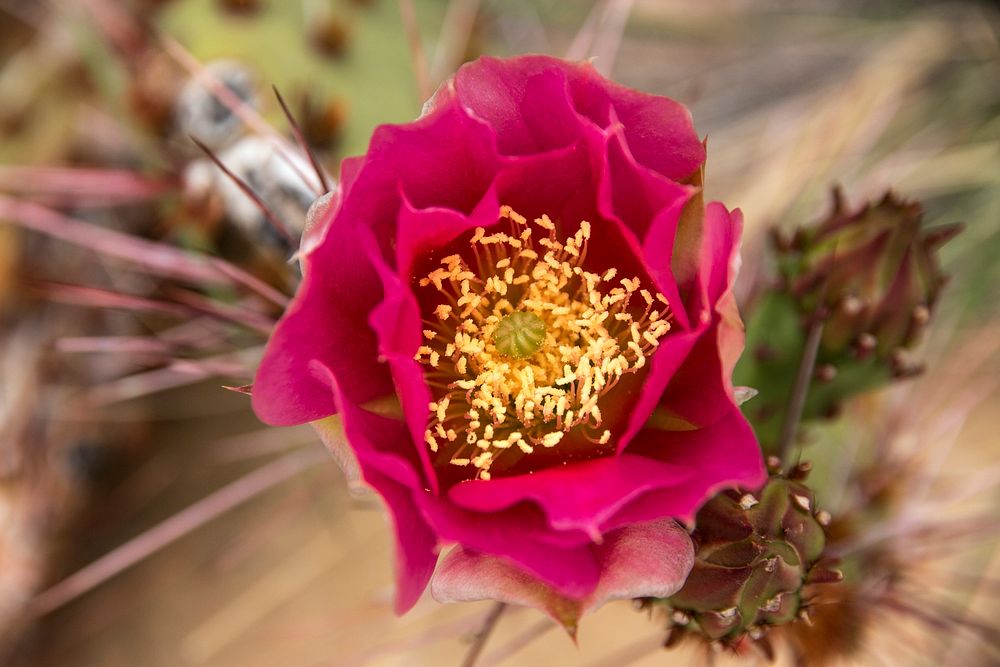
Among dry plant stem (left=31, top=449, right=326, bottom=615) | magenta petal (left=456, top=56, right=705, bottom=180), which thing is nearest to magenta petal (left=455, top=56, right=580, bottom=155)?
magenta petal (left=456, top=56, right=705, bottom=180)

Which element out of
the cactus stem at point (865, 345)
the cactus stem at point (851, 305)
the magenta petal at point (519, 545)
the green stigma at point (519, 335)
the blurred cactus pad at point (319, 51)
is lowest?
the magenta petal at point (519, 545)

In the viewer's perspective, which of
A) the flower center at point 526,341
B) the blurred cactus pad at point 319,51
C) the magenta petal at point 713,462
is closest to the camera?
the magenta petal at point 713,462

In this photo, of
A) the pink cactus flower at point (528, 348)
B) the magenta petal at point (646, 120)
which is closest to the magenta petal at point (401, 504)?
the pink cactus flower at point (528, 348)

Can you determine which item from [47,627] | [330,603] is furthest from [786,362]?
[47,627]

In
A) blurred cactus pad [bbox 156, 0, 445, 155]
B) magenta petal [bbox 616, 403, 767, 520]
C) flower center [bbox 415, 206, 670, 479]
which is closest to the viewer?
magenta petal [bbox 616, 403, 767, 520]

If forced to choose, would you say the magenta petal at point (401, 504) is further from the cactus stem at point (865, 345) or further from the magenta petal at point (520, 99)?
the cactus stem at point (865, 345)

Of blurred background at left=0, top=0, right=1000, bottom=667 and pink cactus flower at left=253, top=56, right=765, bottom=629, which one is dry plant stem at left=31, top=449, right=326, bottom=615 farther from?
pink cactus flower at left=253, top=56, right=765, bottom=629

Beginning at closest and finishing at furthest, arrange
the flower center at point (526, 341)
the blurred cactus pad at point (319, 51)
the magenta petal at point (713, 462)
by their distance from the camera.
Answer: the magenta petal at point (713, 462) → the flower center at point (526, 341) → the blurred cactus pad at point (319, 51)

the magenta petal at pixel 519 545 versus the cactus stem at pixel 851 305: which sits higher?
the cactus stem at pixel 851 305

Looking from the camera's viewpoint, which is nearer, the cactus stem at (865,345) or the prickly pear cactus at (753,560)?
the prickly pear cactus at (753,560)
